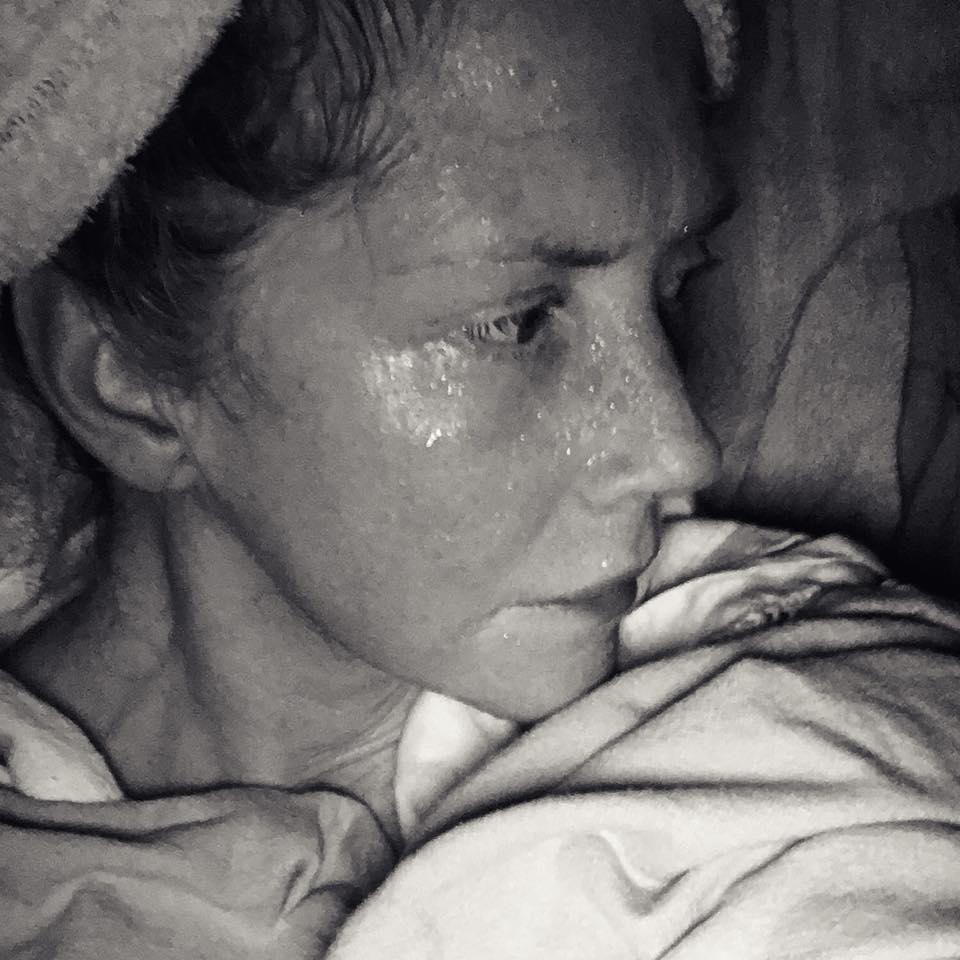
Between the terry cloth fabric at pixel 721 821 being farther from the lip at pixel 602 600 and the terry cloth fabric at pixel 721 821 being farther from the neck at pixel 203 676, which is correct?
the neck at pixel 203 676

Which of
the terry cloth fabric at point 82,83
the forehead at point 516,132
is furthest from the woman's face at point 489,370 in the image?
the terry cloth fabric at point 82,83

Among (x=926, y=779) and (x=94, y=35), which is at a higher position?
(x=94, y=35)

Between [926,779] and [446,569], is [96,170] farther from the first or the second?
[926,779]

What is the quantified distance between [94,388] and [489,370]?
28cm

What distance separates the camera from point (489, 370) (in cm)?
71

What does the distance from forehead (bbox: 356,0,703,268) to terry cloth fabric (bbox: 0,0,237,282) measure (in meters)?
0.13

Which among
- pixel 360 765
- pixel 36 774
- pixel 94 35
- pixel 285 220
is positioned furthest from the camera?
pixel 360 765

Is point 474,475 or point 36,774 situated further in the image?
point 36,774

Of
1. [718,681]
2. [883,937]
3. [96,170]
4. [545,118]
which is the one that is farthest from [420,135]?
[883,937]

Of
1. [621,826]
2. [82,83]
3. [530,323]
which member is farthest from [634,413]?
[82,83]

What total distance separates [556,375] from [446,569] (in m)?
0.14

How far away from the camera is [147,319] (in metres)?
0.75

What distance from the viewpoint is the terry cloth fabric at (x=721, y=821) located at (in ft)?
1.99

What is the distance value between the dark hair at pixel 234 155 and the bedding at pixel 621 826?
33 centimetres
